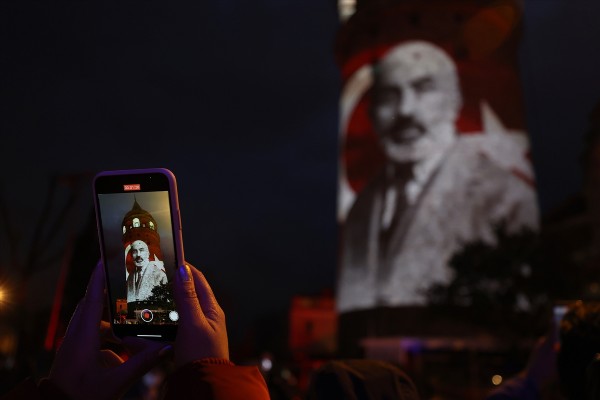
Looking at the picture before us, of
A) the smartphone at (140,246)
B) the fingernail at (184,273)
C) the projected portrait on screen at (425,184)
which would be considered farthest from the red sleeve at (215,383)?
the projected portrait on screen at (425,184)

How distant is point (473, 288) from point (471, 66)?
2717 centimetres

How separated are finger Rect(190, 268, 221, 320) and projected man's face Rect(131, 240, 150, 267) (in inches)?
14.7

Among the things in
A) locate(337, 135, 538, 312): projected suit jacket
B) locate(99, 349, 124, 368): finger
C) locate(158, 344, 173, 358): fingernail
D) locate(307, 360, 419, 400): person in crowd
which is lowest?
locate(337, 135, 538, 312): projected suit jacket

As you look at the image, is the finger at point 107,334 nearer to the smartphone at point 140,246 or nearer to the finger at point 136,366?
the smartphone at point 140,246

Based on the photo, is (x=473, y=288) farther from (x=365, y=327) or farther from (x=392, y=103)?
(x=392, y=103)

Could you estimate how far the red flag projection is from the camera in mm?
52875

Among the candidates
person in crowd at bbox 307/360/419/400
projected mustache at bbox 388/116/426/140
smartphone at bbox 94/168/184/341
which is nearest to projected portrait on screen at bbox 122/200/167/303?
smartphone at bbox 94/168/184/341

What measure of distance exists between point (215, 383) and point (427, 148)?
Result: 5299 centimetres

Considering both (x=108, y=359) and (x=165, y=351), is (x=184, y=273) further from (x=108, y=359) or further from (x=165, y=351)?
(x=108, y=359)

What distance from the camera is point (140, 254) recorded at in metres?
2.56

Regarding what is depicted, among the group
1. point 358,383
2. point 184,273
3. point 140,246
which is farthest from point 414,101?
point 184,273

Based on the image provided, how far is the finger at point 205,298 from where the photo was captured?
2.18 metres

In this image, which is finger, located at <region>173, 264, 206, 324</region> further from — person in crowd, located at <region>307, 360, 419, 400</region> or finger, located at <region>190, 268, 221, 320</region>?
person in crowd, located at <region>307, 360, 419, 400</region>

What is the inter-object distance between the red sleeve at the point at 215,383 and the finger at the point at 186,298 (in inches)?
6.3
